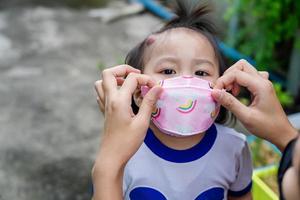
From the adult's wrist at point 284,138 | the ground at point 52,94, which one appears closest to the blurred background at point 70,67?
the ground at point 52,94

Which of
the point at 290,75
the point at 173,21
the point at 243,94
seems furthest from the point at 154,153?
the point at 290,75

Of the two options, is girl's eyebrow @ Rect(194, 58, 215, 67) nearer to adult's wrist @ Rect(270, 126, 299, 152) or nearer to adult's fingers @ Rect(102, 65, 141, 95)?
adult's fingers @ Rect(102, 65, 141, 95)

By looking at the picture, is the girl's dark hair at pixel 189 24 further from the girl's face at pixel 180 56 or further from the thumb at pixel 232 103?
the thumb at pixel 232 103

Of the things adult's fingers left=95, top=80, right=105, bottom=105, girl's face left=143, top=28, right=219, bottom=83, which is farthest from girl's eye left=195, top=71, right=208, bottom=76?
adult's fingers left=95, top=80, right=105, bottom=105

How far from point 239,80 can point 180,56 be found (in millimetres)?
224

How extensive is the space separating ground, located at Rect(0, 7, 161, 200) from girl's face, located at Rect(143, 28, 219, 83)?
92cm

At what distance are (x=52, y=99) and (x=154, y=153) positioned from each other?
8.12ft

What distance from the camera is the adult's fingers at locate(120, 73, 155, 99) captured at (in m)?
1.16

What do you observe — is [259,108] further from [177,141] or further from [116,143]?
[116,143]

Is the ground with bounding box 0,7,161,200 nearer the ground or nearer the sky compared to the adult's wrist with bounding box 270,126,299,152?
nearer the ground

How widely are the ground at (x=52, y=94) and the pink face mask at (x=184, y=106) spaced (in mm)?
1136

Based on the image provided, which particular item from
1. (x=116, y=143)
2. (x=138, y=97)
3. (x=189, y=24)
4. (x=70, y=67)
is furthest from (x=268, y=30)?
(x=116, y=143)

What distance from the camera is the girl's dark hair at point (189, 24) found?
5.05 ft

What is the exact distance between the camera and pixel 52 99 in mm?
3748
